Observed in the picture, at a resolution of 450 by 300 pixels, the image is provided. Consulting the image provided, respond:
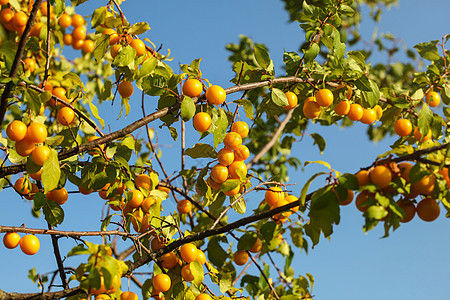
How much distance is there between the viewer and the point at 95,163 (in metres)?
1.74

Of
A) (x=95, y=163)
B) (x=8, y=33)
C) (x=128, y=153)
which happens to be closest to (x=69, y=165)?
(x=95, y=163)

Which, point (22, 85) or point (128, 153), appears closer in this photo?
point (22, 85)

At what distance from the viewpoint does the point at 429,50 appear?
2211 millimetres

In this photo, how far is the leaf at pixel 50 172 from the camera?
1499mm

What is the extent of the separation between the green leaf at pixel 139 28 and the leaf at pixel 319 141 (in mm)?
1603

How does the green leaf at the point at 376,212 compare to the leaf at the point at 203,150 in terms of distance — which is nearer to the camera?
the green leaf at the point at 376,212

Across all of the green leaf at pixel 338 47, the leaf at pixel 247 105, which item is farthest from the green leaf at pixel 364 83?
the leaf at pixel 247 105

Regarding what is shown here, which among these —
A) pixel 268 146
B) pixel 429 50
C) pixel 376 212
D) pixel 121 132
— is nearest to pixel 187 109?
pixel 121 132

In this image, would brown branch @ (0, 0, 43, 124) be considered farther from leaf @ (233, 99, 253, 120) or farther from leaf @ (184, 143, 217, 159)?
leaf @ (233, 99, 253, 120)

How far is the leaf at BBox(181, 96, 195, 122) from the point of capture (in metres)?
1.57

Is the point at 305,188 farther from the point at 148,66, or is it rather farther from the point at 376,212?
the point at 148,66

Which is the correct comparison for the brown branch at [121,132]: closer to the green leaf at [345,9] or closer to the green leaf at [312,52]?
the green leaf at [312,52]

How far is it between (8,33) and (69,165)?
1.34 metres

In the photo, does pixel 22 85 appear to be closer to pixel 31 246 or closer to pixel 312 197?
pixel 31 246
